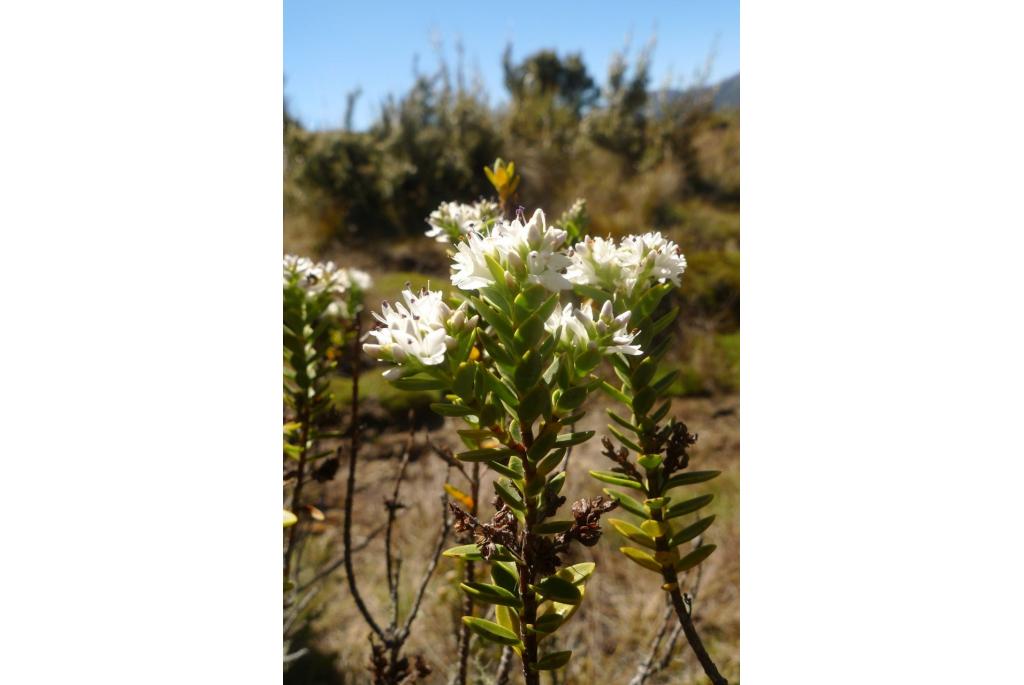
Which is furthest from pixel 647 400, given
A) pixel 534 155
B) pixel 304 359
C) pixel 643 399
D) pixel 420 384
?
pixel 534 155

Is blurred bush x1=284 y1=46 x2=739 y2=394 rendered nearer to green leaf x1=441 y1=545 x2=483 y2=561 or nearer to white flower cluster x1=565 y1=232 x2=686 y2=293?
white flower cluster x1=565 y1=232 x2=686 y2=293

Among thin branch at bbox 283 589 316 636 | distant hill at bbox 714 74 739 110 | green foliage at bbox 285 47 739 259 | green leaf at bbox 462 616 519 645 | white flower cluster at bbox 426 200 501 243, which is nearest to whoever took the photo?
green leaf at bbox 462 616 519 645

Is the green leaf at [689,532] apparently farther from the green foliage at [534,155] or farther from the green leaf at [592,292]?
the green foliage at [534,155]

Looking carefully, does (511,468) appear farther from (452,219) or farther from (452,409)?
(452,219)

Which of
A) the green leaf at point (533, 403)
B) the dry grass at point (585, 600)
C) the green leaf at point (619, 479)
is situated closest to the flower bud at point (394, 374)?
the green leaf at point (533, 403)

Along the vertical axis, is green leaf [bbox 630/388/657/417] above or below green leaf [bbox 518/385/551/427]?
below

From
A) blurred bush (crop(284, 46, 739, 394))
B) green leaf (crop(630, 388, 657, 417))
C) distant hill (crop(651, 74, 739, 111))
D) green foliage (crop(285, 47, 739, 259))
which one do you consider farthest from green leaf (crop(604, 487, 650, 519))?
green foliage (crop(285, 47, 739, 259))
